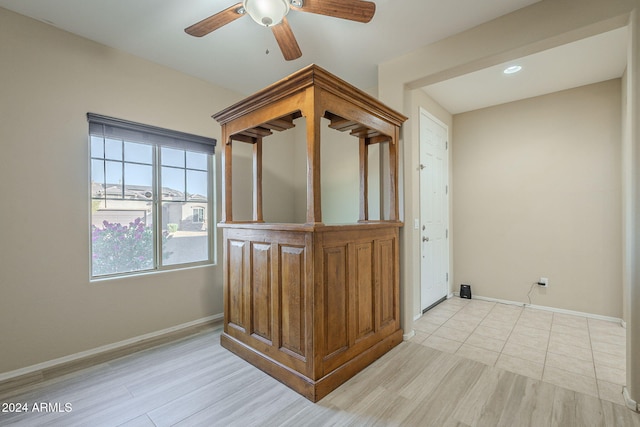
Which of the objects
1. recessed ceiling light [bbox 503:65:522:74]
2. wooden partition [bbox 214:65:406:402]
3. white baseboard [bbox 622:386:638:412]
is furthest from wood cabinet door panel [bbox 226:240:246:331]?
recessed ceiling light [bbox 503:65:522:74]

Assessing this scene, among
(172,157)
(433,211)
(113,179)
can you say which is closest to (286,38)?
(172,157)

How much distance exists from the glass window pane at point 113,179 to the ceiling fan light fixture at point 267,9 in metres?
1.93

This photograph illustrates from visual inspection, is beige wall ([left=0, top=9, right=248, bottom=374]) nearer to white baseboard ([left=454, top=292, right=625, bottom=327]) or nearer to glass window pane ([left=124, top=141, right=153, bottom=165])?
glass window pane ([left=124, top=141, right=153, bottom=165])

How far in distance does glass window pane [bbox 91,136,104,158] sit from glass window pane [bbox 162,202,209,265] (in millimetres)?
→ 696

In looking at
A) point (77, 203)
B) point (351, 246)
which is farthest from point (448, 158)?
point (77, 203)

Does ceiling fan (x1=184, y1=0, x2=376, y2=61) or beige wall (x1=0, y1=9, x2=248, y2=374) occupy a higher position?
ceiling fan (x1=184, y1=0, x2=376, y2=61)

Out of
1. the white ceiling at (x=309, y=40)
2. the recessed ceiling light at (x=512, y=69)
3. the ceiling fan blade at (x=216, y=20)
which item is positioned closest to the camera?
the ceiling fan blade at (x=216, y=20)

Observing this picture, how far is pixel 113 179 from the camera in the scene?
8.64ft

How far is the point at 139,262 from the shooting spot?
9.09 feet

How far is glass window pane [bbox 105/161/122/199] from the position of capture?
102 inches

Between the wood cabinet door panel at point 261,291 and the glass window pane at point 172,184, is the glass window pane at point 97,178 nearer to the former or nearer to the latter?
the glass window pane at point 172,184

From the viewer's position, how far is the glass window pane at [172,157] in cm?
295

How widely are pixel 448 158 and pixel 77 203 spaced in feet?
14.2

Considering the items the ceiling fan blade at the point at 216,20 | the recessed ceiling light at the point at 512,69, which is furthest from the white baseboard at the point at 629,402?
the ceiling fan blade at the point at 216,20
